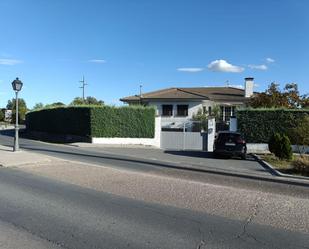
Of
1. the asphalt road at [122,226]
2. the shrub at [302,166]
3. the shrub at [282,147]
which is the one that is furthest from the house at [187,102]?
the asphalt road at [122,226]

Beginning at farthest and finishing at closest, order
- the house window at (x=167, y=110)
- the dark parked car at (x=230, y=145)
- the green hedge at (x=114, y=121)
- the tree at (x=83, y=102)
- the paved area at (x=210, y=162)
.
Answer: the tree at (x=83, y=102) → the house window at (x=167, y=110) → the green hedge at (x=114, y=121) → the dark parked car at (x=230, y=145) → the paved area at (x=210, y=162)

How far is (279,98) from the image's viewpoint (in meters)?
45.0

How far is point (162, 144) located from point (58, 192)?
2541 cm

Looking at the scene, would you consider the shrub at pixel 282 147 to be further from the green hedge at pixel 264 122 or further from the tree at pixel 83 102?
the tree at pixel 83 102

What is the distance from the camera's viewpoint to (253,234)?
7.18 m

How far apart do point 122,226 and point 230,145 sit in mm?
18033

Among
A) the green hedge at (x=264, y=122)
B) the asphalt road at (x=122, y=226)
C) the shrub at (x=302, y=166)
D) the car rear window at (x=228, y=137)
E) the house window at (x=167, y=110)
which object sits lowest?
the asphalt road at (x=122, y=226)

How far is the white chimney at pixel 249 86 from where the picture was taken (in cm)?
5075

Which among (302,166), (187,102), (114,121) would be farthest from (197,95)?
(302,166)

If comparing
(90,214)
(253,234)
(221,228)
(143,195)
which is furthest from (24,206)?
(253,234)

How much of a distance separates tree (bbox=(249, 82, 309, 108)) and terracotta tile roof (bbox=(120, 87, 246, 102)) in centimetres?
447

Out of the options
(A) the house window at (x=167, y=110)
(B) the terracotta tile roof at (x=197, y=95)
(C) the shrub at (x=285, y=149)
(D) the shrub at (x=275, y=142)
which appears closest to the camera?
(C) the shrub at (x=285, y=149)

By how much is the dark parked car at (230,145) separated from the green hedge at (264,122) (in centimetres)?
690

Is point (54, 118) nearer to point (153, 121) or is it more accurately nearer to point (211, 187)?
point (153, 121)
